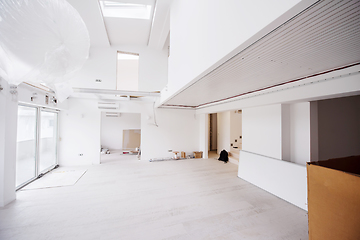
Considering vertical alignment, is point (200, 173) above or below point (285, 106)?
below

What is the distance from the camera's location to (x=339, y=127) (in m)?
3.40

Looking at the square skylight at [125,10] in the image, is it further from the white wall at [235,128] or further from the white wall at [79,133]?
the white wall at [235,128]

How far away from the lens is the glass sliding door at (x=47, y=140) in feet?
13.2

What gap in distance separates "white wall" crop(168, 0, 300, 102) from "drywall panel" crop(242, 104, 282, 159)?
7.66 feet

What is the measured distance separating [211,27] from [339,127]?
426 cm

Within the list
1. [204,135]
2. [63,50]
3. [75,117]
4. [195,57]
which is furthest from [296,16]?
[75,117]

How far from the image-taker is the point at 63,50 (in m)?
1.11

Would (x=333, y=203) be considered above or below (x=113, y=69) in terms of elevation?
below

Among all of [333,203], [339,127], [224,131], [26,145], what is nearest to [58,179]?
[26,145]

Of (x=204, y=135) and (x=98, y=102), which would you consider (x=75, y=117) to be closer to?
(x=98, y=102)

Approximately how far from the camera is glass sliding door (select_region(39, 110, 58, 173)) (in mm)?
4016

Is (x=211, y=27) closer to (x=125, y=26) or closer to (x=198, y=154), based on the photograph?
(x=125, y=26)

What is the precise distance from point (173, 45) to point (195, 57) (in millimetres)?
1132

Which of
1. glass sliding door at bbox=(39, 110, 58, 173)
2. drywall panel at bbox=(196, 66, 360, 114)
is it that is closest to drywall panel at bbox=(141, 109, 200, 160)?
glass sliding door at bbox=(39, 110, 58, 173)
